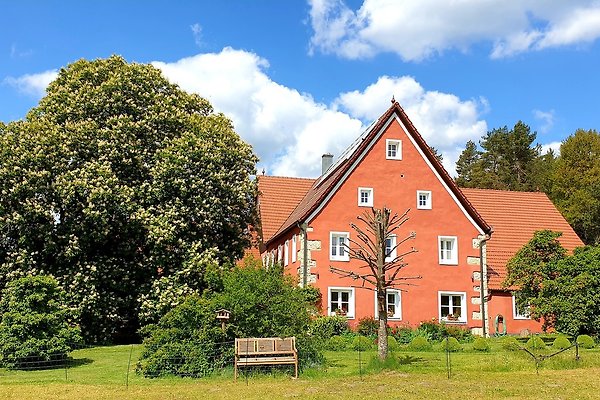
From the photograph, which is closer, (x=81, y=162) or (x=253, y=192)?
(x=81, y=162)

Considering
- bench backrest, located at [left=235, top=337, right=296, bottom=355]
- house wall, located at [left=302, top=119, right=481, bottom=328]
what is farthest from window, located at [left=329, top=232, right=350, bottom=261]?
bench backrest, located at [left=235, top=337, right=296, bottom=355]

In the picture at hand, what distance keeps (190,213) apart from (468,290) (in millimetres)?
13386

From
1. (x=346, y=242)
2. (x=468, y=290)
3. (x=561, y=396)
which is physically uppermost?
(x=346, y=242)

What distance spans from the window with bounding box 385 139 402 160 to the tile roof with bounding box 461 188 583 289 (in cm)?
740

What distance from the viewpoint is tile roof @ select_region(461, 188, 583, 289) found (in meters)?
33.9

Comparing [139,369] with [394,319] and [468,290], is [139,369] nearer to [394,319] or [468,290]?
[394,319]

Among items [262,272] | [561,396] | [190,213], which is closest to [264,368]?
[262,272]

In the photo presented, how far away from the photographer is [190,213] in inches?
1146

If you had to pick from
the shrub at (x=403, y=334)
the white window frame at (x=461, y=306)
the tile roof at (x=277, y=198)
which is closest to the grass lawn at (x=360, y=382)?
the shrub at (x=403, y=334)

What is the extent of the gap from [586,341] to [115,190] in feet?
63.0

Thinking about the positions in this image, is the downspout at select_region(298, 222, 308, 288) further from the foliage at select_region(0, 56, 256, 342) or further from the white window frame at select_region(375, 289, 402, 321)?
the white window frame at select_region(375, 289, 402, 321)

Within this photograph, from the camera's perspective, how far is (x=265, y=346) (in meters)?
17.8

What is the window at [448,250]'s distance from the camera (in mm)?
30891

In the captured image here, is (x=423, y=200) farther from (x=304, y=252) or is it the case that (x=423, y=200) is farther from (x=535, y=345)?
(x=535, y=345)
